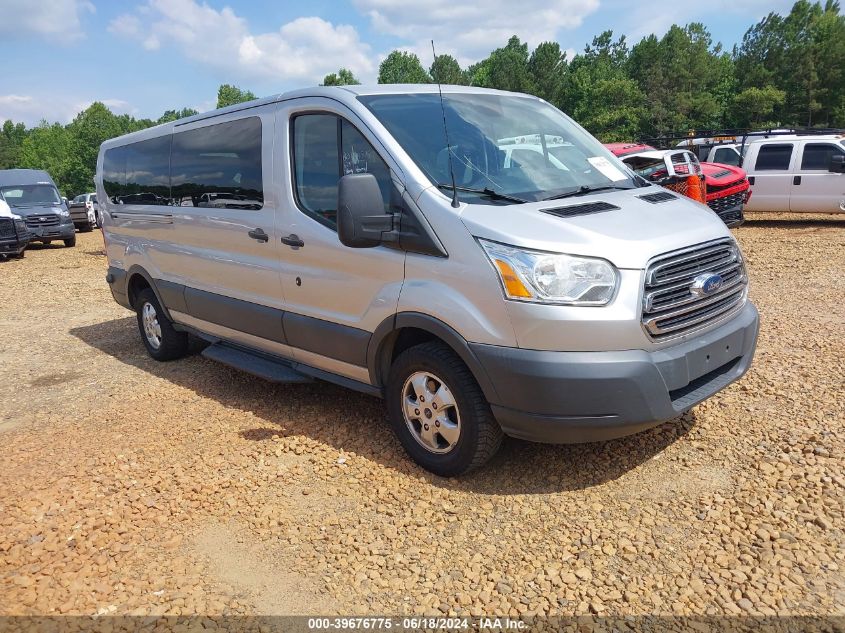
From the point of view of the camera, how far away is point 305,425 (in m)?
4.72

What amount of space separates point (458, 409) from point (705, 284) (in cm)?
142

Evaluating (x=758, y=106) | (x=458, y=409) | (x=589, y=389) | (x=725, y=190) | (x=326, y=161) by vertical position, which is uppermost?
(x=758, y=106)

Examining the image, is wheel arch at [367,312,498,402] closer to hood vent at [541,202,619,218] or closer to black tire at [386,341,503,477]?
black tire at [386,341,503,477]

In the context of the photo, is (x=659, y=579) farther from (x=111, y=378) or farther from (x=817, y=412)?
(x=111, y=378)

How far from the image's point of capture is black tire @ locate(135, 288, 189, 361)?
Result: 253 inches

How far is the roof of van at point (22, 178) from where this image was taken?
806 inches

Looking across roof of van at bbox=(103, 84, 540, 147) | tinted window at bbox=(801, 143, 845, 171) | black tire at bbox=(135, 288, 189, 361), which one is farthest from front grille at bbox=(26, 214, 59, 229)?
tinted window at bbox=(801, 143, 845, 171)

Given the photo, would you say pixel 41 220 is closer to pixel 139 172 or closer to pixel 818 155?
pixel 139 172

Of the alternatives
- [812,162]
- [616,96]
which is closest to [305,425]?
[812,162]

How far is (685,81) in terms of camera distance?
62.0 metres

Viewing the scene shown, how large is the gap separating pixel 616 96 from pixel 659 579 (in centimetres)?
6178

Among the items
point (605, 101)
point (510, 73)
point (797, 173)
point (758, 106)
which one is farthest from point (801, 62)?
point (797, 173)

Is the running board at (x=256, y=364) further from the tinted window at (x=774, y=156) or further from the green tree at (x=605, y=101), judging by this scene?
the green tree at (x=605, y=101)

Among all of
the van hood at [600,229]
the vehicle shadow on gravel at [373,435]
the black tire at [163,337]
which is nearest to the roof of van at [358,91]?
the van hood at [600,229]
